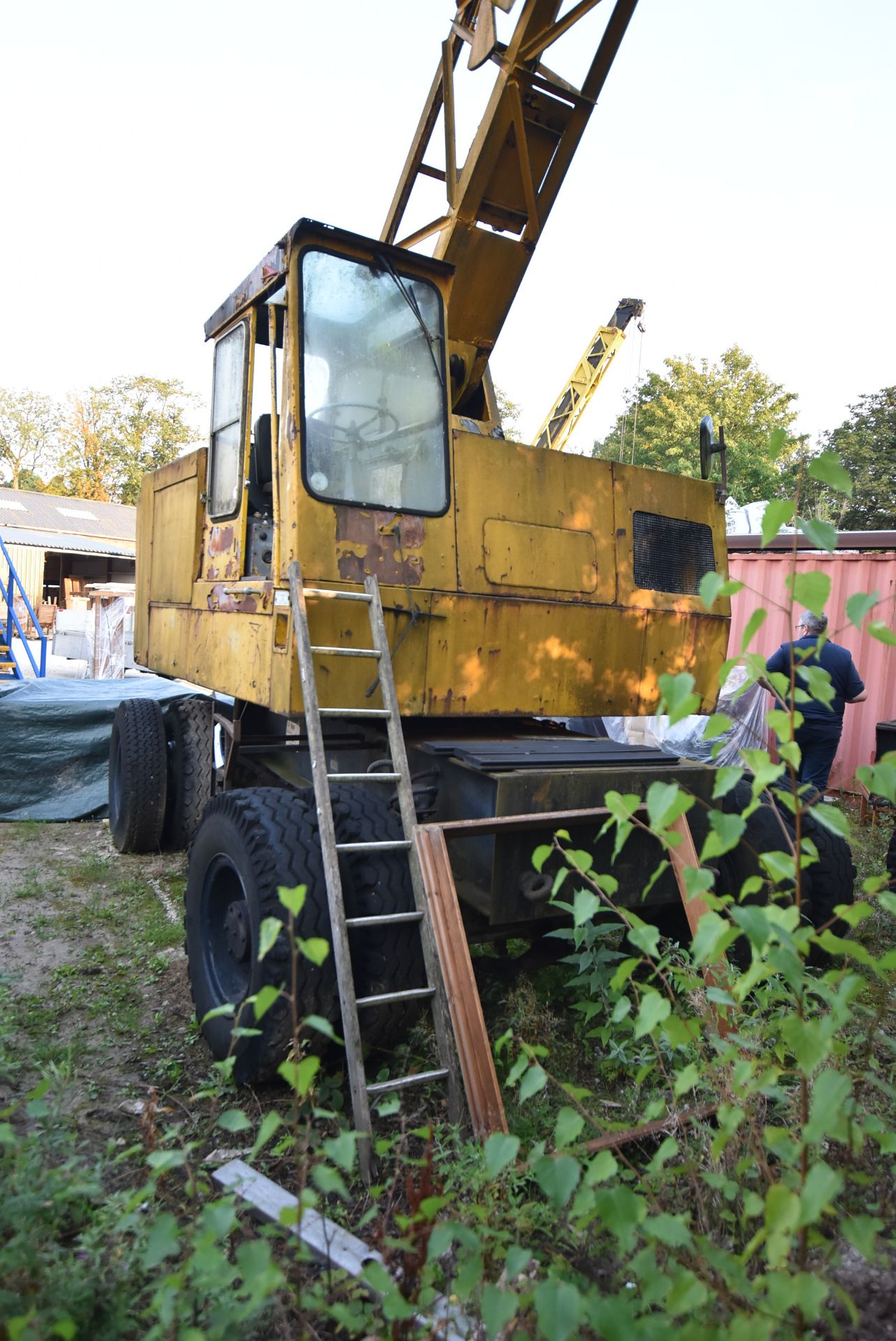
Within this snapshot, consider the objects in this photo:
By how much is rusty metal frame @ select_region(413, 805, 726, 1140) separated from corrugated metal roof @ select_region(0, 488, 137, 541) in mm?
30978

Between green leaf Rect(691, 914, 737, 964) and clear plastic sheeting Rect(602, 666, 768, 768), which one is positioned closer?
green leaf Rect(691, 914, 737, 964)

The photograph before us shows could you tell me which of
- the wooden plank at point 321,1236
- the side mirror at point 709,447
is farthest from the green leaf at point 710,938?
the side mirror at point 709,447

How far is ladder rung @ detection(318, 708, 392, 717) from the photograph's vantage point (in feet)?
11.2

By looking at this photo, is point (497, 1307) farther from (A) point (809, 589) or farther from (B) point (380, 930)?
(B) point (380, 930)

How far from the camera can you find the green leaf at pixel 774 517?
1.76 metres

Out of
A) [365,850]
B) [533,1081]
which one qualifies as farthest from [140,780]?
[533,1081]

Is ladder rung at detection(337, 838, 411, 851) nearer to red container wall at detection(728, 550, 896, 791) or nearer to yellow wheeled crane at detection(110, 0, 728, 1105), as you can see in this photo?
yellow wheeled crane at detection(110, 0, 728, 1105)

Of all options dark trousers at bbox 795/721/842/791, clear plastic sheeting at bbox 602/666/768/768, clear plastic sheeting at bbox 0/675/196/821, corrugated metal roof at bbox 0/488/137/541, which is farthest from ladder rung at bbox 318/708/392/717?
corrugated metal roof at bbox 0/488/137/541


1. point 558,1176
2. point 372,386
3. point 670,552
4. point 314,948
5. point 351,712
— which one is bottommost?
point 558,1176

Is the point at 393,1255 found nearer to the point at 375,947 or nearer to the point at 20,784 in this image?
the point at 375,947

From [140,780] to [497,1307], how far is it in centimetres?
546

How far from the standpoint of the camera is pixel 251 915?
319 cm

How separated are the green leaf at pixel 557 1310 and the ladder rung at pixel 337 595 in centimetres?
242

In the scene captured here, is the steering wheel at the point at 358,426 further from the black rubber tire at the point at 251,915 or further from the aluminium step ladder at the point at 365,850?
the black rubber tire at the point at 251,915
